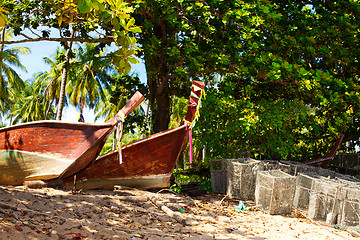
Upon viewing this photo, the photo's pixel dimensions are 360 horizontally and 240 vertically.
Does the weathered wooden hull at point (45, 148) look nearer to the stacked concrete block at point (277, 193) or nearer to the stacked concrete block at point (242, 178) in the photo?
the stacked concrete block at point (242, 178)

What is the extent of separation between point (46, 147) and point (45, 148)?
0.03 m

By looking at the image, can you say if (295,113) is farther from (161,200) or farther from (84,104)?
(84,104)

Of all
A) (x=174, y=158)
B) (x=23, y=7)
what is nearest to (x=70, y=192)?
(x=174, y=158)

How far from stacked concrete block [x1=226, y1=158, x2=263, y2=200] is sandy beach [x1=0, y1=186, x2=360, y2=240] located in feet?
2.91

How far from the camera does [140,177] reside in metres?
8.54

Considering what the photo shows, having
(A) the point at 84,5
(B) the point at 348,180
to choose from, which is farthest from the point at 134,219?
(B) the point at 348,180

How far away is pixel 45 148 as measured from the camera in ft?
24.2

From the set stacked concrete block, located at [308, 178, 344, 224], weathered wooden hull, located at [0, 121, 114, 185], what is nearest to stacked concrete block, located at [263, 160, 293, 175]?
stacked concrete block, located at [308, 178, 344, 224]

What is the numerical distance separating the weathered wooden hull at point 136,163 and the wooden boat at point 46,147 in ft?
2.99

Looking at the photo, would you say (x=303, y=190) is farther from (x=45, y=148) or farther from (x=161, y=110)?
(x=45, y=148)

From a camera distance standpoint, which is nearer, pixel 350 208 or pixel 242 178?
pixel 350 208

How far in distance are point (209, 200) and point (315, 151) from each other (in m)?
7.29

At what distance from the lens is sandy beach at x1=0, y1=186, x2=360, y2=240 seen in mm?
4554

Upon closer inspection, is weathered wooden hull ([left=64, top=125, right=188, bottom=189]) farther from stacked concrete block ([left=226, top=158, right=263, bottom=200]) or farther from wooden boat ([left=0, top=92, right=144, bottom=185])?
stacked concrete block ([left=226, top=158, right=263, bottom=200])
